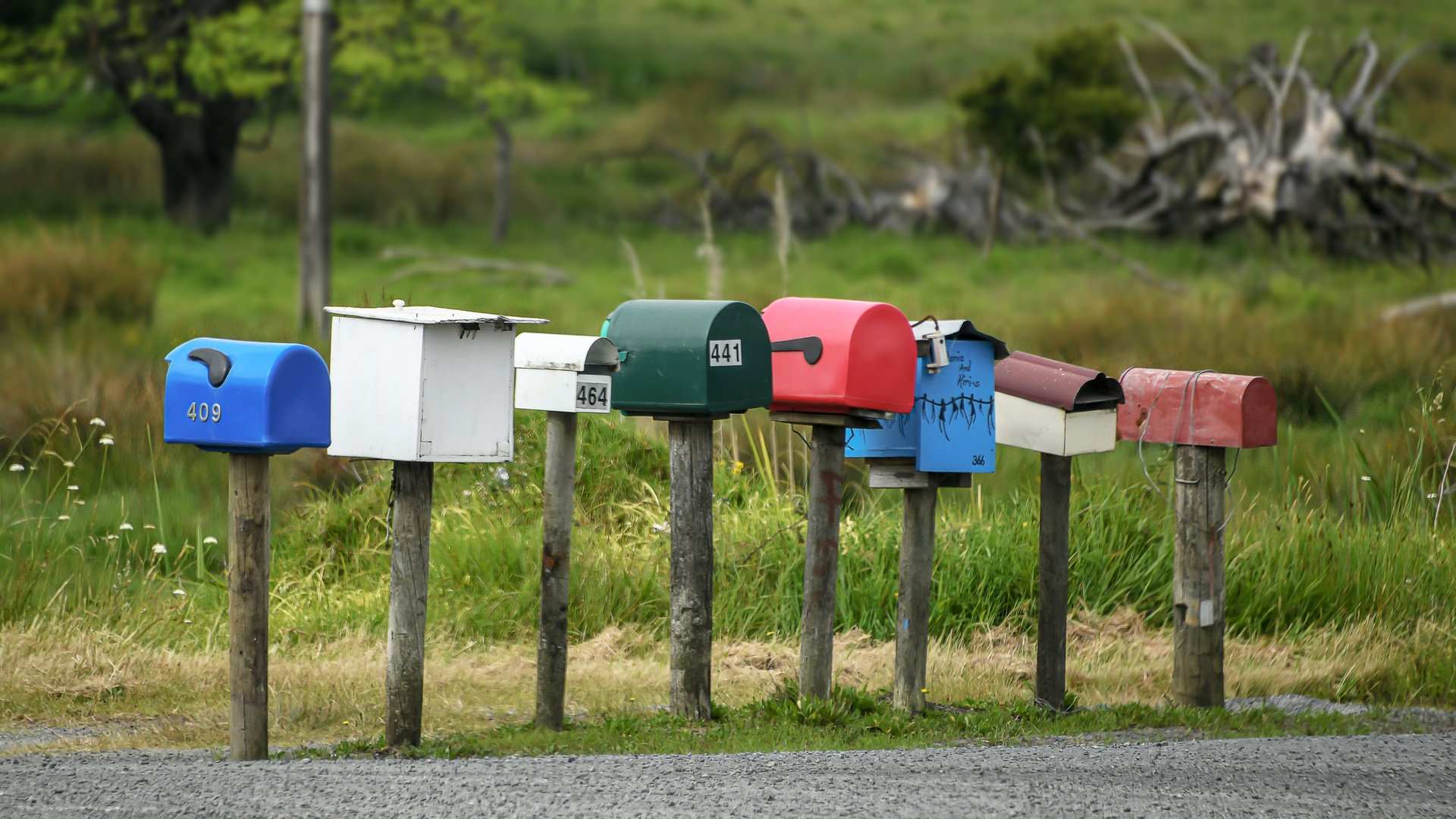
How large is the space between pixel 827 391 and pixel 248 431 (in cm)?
167

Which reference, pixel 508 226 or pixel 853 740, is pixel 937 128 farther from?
pixel 853 740

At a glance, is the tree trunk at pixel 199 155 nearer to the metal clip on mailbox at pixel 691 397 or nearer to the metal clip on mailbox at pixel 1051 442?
the metal clip on mailbox at pixel 691 397

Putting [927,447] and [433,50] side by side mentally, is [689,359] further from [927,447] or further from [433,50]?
[433,50]

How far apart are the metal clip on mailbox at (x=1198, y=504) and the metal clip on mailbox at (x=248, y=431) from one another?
269 centimetres

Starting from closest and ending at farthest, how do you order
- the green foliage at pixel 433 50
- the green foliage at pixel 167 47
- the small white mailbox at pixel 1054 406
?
the small white mailbox at pixel 1054 406, the green foliage at pixel 167 47, the green foliage at pixel 433 50

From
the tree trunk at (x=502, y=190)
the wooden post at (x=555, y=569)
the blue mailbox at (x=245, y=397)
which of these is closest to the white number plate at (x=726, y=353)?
the wooden post at (x=555, y=569)

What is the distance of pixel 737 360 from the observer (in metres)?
4.17

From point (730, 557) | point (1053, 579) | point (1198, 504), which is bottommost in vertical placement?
Answer: point (730, 557)

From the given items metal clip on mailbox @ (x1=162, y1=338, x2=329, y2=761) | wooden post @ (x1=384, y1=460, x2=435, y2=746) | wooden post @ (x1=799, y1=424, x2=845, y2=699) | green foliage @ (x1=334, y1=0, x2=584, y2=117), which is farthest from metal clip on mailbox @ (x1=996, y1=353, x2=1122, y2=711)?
green foliage @ (x1=334, y1=0, x2=584, y2=117)

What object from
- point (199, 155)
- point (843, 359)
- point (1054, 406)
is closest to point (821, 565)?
point (843, 359)

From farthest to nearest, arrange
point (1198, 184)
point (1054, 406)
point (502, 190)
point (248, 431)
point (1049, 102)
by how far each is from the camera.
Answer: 1. point (502, 190)
2. point (1049, 102)
3. point (1198, 184)
4. point (1054, 406)
5. point (248, 431)

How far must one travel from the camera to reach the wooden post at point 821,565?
14.4 ft

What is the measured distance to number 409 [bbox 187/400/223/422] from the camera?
3.71 metres

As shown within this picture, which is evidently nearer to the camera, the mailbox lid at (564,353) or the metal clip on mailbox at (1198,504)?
the mailbox lid at (564,353)
